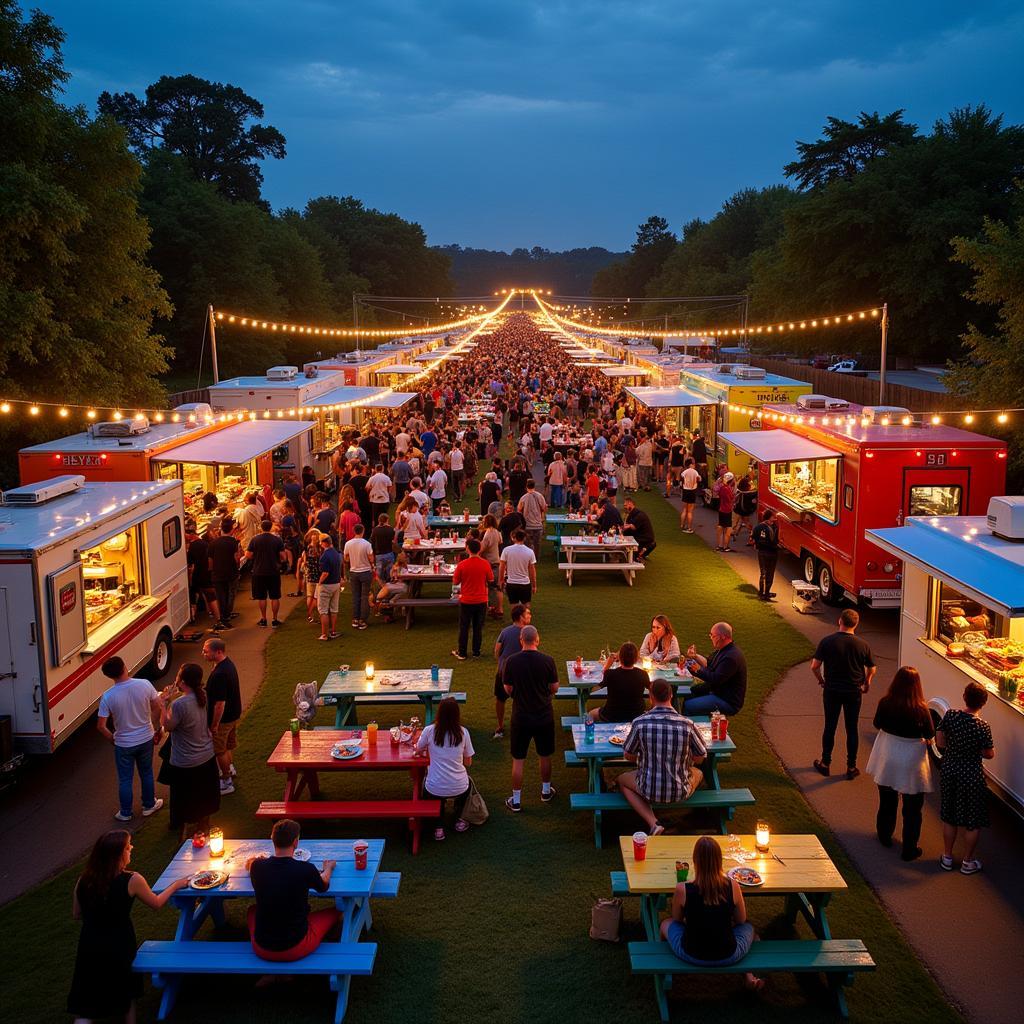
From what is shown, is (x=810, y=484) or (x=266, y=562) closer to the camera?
(x=266, y=562)

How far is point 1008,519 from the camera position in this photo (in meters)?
8.93

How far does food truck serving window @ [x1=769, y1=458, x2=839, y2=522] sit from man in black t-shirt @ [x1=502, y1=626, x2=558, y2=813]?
24.1ft

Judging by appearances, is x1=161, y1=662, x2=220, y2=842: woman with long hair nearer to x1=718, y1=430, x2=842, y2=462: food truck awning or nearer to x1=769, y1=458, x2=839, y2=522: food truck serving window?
x1=769, y1=458, x2=839, y2=522: food truck serving window

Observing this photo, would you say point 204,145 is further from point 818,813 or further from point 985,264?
point 818,813

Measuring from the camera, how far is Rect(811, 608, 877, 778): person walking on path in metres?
8.34

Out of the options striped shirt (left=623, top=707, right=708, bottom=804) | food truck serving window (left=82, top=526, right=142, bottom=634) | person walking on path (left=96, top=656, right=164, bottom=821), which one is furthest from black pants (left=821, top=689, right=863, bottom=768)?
food truck serving window (left=82, top=526, right=142, bottom=634)

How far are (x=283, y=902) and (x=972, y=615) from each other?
7.14 metres

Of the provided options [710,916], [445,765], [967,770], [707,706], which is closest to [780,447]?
[707,706]

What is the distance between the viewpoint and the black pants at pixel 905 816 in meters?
7.23

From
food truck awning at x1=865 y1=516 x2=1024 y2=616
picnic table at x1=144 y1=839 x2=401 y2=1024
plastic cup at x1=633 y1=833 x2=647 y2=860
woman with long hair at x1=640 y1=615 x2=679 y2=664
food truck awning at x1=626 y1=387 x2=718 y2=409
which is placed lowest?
picnic table at x1=144 y1=839 x2=401 y2=1024

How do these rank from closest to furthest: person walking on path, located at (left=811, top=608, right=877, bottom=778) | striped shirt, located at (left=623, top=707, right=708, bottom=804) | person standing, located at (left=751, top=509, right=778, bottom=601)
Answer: striped shirt, located at (left=623, top=707, right=708, bottom=804), person walking on path, located at (left=811, top=608, right=877, bottom=778), person standing, located at (left=751, top=509, right=778, bottom=601)

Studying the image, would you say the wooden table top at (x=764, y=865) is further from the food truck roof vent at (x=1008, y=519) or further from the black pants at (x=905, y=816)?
the food truck roof vent at (x=1008, y=519)

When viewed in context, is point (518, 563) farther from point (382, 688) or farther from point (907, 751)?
point (907, 751)

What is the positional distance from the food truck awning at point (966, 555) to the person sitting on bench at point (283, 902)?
560 centimetres
